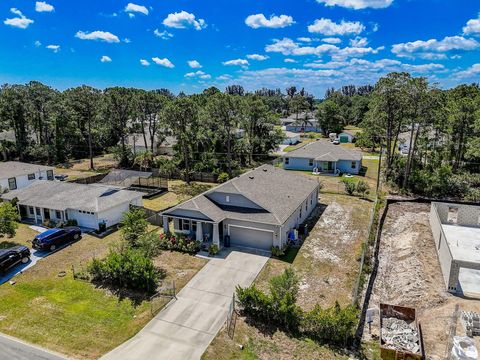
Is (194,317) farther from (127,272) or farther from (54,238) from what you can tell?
(54,238)

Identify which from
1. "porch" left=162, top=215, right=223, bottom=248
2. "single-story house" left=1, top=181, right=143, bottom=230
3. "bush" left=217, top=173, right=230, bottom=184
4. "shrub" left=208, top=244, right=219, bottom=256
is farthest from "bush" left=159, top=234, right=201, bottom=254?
"bush" left=217, top=173, right=230, bottom=184

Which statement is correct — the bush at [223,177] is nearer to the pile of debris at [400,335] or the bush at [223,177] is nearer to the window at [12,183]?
the window at [12,183]

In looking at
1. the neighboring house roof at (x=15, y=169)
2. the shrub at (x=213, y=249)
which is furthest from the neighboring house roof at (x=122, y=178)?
the shrub at (x=213, y=249)

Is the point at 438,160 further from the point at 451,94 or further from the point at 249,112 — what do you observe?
the point at 249,112

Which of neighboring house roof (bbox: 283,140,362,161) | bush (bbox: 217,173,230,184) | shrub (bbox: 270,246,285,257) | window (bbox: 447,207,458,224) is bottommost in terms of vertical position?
window (bbox: 447,207,458,224)

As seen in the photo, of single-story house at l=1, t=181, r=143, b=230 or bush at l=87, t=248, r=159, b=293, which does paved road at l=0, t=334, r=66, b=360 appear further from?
single-story house at l=1, t=181, r=143, b=230

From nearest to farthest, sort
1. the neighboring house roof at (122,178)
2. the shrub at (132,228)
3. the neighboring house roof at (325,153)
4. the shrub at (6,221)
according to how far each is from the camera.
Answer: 1. the shrub at (132,228)
2. the shrub at (6,221)
3. the neighboring house roof at (122,178)
4. the neighboring house roof at (325,153)
